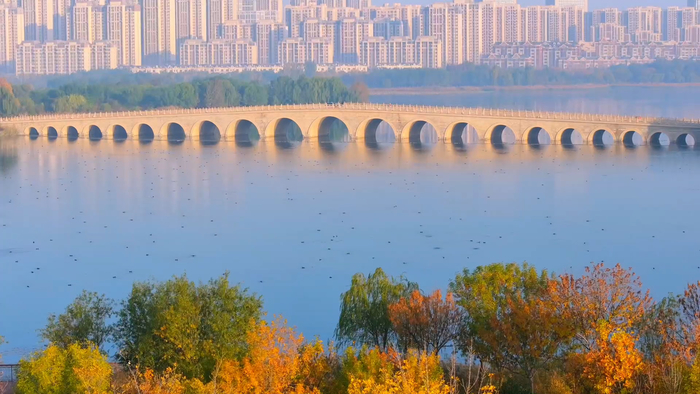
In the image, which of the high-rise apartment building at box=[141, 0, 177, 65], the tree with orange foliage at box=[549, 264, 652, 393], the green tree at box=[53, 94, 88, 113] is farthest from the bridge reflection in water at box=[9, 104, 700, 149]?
the high-rise apartment building at box=[141, 0, 177, 65]

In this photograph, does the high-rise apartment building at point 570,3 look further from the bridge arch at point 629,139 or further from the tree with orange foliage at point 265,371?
the tree with orange foliage at point 265,371

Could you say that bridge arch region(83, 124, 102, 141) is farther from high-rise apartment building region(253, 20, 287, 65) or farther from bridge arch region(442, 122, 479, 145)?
high-rise apartment building region(253, 20, 287, 65)

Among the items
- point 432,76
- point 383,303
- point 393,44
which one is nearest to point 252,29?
point 393,44

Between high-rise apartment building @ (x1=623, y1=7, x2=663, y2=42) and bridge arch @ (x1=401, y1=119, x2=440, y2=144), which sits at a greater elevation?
high-rise apartment building @ (x1=623, y1=7, x2=663, y2=42)

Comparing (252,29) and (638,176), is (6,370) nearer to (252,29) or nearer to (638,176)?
(638,176)

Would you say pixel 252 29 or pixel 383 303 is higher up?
pixel 252 29

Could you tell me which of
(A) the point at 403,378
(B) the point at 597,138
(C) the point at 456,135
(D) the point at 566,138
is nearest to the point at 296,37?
(C) the point at 456,135
